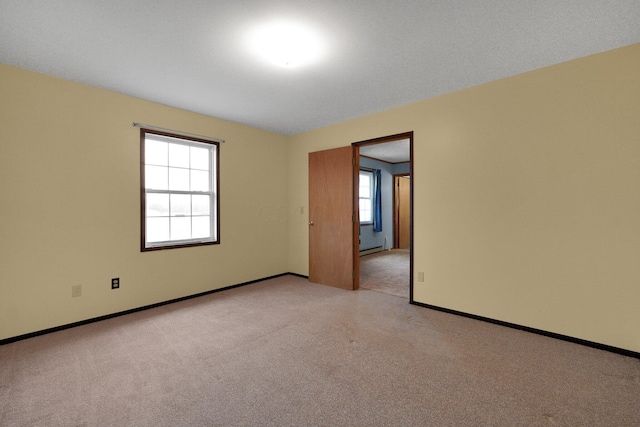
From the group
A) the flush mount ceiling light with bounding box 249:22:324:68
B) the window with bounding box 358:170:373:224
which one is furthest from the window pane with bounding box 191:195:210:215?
the window with bounding box 358:170:373:224

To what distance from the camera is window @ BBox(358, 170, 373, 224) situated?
7.32 metres

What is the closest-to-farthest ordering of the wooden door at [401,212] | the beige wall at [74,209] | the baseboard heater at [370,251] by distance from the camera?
the beige wall at [74,209] < the baseboard heater at [370,251] < the wooden door at [401,212]

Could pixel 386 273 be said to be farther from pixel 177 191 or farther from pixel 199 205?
pixel 177 191

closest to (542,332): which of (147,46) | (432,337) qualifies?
(432,337)

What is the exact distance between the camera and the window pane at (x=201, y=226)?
395 cm

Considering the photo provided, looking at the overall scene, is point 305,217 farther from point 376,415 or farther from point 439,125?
point 376,415

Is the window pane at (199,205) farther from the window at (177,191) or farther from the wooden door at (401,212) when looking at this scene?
the wooden door at (401,212)

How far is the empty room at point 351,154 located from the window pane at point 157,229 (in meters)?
0.03

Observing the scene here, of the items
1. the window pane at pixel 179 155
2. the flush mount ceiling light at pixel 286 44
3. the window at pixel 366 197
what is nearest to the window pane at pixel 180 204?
the window pane at pixel 179 155

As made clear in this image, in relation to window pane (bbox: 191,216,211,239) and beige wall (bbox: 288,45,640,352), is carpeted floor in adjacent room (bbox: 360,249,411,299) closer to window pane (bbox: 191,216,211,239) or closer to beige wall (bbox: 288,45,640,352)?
beige wall (bbox: 288,45,640,352)

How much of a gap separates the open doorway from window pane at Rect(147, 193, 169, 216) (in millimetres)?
3334

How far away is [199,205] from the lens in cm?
397

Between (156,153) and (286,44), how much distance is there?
2304 millimetres

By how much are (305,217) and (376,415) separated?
3.44 meters
